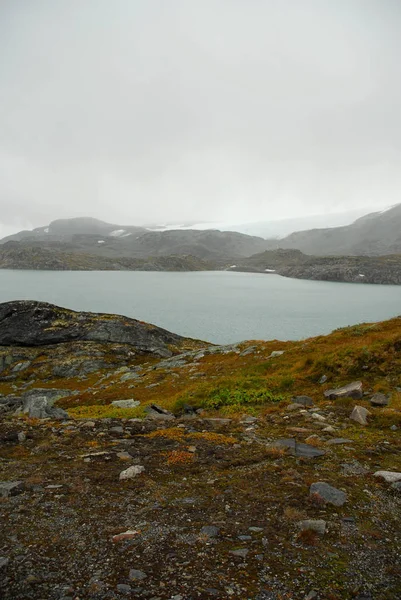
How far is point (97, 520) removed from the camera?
23.5 ft

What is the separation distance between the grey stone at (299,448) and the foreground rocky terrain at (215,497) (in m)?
0.06

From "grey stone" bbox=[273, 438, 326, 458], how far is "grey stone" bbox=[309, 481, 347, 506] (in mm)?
2017

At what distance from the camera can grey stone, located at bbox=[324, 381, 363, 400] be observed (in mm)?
15852

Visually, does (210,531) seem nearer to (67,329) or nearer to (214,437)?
(214,437)

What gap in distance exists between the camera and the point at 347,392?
16.1 metres

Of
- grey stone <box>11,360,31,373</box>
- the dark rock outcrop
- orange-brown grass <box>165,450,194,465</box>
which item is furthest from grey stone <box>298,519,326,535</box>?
grey stone <box>11,360,31,373</box>

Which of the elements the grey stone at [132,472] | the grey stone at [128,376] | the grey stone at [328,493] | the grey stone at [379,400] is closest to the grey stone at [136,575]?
the grey stone at [132,472]

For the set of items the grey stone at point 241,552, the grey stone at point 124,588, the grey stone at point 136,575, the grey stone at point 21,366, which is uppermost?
the grey stone at point 124,588

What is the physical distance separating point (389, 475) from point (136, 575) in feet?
20.7

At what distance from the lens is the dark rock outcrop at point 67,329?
45.9m

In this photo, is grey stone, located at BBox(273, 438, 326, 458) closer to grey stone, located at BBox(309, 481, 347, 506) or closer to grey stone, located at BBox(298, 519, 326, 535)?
grey stone, located at BBox(309, 481, 347, 506)

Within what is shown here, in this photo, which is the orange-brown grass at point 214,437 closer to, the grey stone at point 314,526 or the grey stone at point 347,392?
the grey stone at point 314,526

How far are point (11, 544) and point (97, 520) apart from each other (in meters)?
1.53

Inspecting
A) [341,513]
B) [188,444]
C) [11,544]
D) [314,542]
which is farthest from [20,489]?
[341,513]
